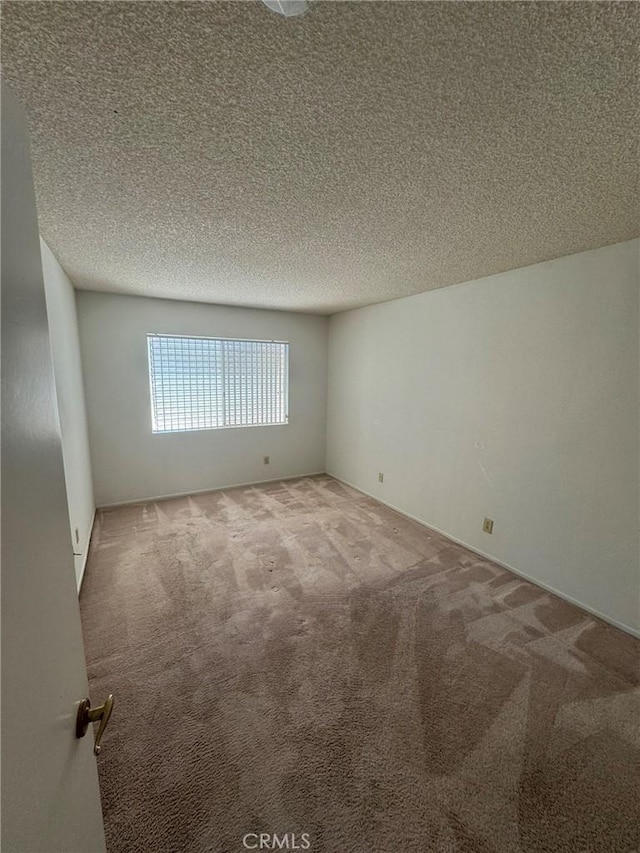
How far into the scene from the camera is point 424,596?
7.11 ft

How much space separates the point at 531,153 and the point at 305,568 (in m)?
2.53

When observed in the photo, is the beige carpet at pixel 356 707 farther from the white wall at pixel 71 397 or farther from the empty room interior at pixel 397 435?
the white wall at pixel 71 397

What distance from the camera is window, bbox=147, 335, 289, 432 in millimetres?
3619

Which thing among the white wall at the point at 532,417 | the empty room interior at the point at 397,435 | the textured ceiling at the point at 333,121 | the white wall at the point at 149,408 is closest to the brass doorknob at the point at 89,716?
the empty room interior at the point at 397,435

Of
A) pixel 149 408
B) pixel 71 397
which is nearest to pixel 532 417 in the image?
pixel 71 397

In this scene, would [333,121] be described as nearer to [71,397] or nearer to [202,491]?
[71,397]

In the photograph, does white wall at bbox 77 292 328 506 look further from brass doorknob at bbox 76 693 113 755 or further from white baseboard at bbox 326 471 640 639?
brass doorknob at bbox 76 693 113 755

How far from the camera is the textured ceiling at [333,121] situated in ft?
2.31

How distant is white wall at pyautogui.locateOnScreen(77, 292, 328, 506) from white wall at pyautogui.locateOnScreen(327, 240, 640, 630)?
1280 millimetres

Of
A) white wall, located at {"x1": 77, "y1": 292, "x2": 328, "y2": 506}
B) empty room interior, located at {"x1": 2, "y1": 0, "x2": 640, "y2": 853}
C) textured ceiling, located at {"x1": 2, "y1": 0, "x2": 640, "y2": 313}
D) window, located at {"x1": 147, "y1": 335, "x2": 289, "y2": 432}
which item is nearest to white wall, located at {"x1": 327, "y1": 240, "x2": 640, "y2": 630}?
empty room interior, located at {"x1": 2, "y1": 0, "x2": 640, "y2": 853}

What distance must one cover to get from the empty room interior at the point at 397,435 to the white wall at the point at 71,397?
0.05m

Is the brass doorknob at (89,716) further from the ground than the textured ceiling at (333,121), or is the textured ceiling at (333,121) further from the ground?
the textured ceiling at (333,121)

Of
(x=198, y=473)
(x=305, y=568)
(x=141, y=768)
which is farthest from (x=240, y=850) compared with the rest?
(x=198, y=473)

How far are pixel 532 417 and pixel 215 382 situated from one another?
3219mm
